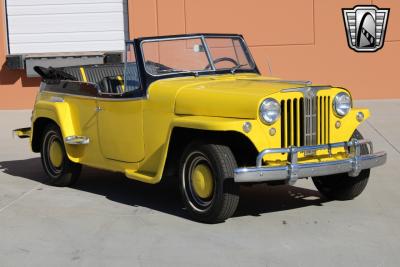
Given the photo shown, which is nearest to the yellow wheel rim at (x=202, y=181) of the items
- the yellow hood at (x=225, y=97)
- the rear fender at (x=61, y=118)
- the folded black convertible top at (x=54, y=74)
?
the yellow hood at (x=225, y=97)

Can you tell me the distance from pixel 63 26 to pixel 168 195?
9.19 metres

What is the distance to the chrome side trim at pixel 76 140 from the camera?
7.56 meters

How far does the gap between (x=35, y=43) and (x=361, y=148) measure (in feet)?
34.8

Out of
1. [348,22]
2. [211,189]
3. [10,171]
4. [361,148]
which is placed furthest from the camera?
[348,22]

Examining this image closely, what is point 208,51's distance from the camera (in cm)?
727

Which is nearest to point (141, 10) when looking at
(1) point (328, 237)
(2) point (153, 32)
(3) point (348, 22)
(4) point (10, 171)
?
(2) point (153, 32)

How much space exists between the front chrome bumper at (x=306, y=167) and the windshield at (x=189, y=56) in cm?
158

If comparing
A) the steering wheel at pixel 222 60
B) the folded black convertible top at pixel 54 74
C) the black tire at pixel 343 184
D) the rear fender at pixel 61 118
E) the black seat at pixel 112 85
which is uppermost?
the steering wheel at pixel 222 60

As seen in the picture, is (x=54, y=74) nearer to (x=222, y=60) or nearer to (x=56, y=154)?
(x=56, y=154)

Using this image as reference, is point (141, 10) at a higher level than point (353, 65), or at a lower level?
higher

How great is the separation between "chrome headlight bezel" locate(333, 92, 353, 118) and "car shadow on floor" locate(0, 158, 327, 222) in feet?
3.15

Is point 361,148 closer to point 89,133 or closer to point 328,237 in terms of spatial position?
point 328,237

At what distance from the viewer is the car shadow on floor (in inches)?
266

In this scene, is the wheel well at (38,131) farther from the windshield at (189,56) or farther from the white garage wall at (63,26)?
the white garage wall at (63,26)
